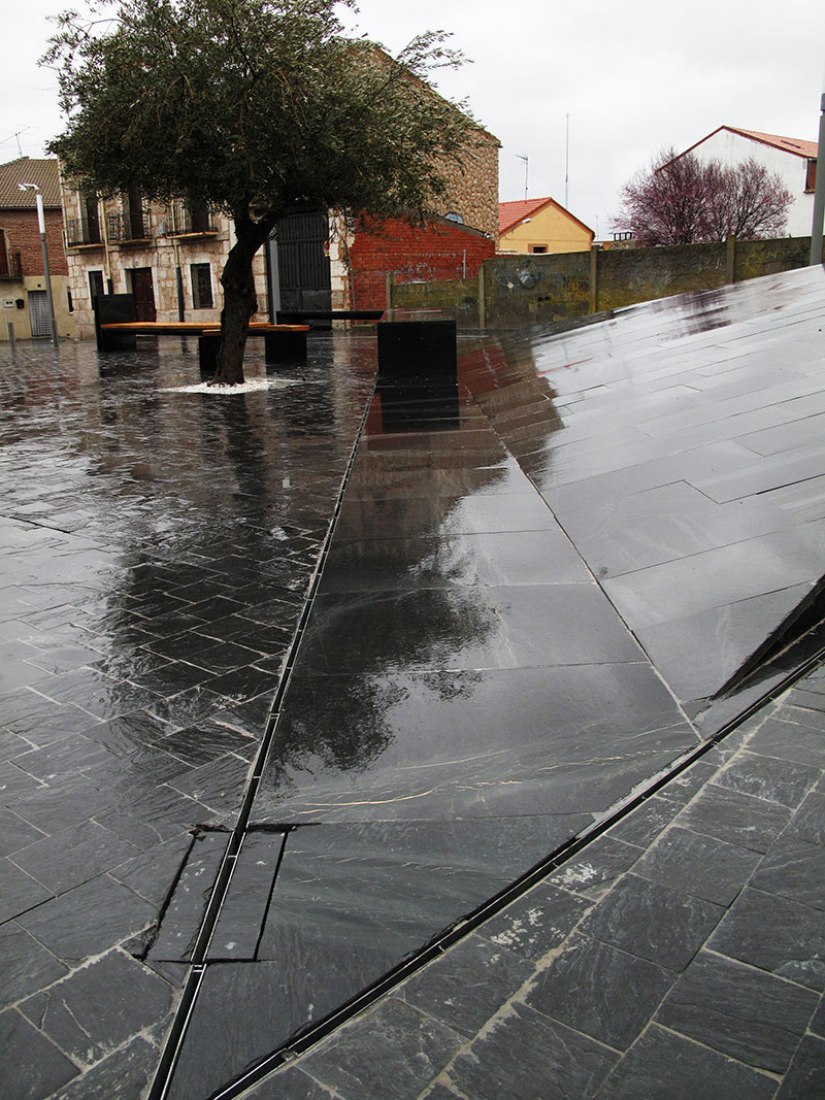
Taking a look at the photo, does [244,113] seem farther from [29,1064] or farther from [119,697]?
[29,1064]

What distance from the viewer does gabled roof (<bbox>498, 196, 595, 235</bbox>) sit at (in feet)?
160

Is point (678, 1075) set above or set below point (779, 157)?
below

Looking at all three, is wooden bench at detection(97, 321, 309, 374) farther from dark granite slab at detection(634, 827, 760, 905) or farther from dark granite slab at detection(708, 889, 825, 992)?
dark granite slab at detection(708, 889, 825, 992)

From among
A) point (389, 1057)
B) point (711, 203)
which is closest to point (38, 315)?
point (711, 203)

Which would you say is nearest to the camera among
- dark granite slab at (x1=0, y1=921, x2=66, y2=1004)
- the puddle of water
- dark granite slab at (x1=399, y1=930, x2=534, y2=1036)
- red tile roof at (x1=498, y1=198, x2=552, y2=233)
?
dark granite slab at (x1=399, y1=930, x2=534, y2=1036)

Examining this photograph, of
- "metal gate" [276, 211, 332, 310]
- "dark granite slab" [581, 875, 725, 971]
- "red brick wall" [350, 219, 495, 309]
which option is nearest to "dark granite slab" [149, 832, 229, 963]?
"dark granite slab" [581, 875, 725, 971]

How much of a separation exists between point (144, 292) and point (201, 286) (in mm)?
3448

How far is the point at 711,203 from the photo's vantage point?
4053 cm

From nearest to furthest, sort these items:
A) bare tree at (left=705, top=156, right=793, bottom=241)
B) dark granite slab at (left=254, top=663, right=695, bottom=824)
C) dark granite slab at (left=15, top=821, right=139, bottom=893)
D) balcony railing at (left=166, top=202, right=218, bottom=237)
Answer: dark granite slab at (left=15, top=821, right=139, bottom=893)
dark granite slab at (left=254, top=663, right=695, bottom=824)
balcony railing at (left=166, top=202, right=218, bottom=237)
bare tree at (left=705, top=156, right=793, bottom=241)

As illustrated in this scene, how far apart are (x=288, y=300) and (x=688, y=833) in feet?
95.4

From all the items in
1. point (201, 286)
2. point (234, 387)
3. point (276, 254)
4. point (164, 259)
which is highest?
point (164, 259)

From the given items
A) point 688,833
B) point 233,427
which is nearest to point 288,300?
point 233,427

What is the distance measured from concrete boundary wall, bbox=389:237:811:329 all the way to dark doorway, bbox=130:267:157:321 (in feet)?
44.3

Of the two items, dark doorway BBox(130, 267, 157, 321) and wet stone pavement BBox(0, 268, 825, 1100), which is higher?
dark doorway BBox(130, 267, 157, 321)
